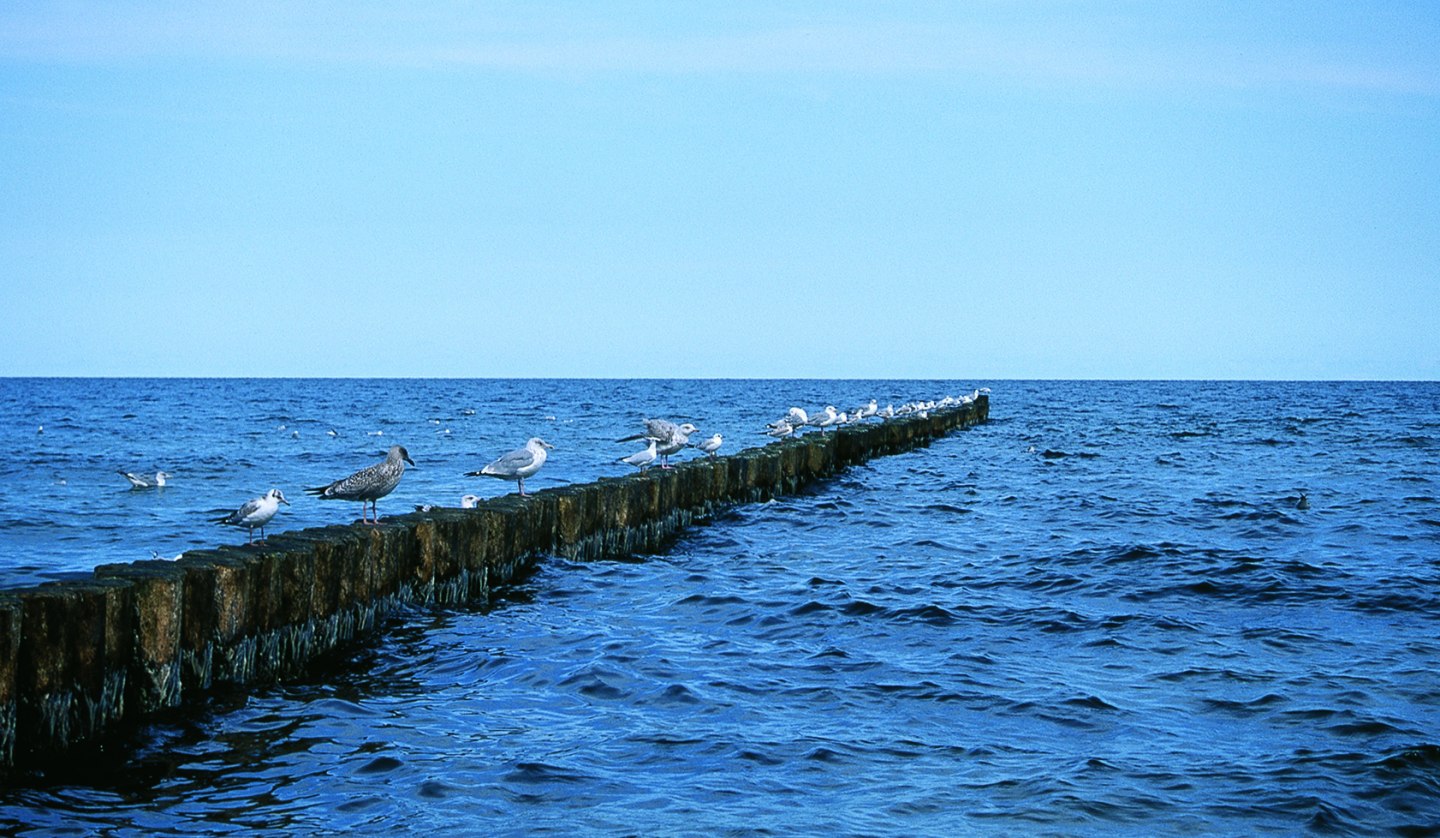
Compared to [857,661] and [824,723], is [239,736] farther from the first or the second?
[857,661]

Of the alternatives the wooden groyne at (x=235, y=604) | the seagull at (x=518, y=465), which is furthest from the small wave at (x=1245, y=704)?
the seagull at (x=518, y=465)

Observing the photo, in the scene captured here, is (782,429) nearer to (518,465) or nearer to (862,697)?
(518,465)

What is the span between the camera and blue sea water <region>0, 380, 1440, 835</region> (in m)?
5.61

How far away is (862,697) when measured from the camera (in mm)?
7531

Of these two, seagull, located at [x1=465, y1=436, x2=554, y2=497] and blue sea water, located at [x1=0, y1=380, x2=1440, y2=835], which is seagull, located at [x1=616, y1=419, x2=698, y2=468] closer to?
blue sea water, located at [x1=0, y1=380, x2=1440, y2=835]

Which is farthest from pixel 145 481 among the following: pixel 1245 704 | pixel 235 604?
pixel 1245 704

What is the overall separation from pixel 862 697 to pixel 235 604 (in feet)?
11.0

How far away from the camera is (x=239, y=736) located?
21.6 ft

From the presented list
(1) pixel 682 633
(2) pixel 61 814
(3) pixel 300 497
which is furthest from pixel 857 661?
(3) pixel 300 497

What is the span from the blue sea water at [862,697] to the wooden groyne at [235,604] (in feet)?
0.70

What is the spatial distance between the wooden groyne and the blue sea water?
0.21m

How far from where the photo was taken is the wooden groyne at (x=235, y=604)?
19.7 ft

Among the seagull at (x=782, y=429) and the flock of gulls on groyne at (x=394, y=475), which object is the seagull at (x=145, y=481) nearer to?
the flock of gulls on groyne at (x=394, y=475)

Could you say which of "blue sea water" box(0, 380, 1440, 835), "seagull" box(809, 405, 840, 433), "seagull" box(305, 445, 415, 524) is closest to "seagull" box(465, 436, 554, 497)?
"blue sea water" box(0, 380, 1440, 835)
